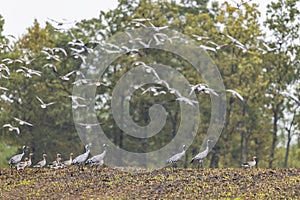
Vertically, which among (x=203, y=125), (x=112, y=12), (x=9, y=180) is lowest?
(x=9, y=180)

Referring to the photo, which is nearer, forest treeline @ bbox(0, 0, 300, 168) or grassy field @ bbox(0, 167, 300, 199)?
grassy field @ bbox(0, 167, 300, 199)

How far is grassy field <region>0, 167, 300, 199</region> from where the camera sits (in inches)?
1019

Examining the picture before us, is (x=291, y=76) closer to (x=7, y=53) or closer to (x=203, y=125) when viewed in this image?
(x=203, y=125)

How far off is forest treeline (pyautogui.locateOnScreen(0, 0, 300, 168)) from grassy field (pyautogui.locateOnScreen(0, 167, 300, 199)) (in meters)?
24.9

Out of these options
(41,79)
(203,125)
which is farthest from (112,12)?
(203,125)

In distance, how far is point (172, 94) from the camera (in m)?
→ 58.8

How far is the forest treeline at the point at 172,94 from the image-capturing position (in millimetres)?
56438

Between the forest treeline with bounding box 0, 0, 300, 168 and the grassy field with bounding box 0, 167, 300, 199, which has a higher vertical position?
the forest treeline with bounding box 0, 0, 300, 168

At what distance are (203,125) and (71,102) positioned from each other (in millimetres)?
10407

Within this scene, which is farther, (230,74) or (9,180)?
(230,74)

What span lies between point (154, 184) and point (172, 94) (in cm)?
3124

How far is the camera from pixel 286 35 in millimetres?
57281

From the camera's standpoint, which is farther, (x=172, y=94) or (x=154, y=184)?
(x=172, y=94)

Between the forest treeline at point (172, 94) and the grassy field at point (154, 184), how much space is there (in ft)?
81.8
